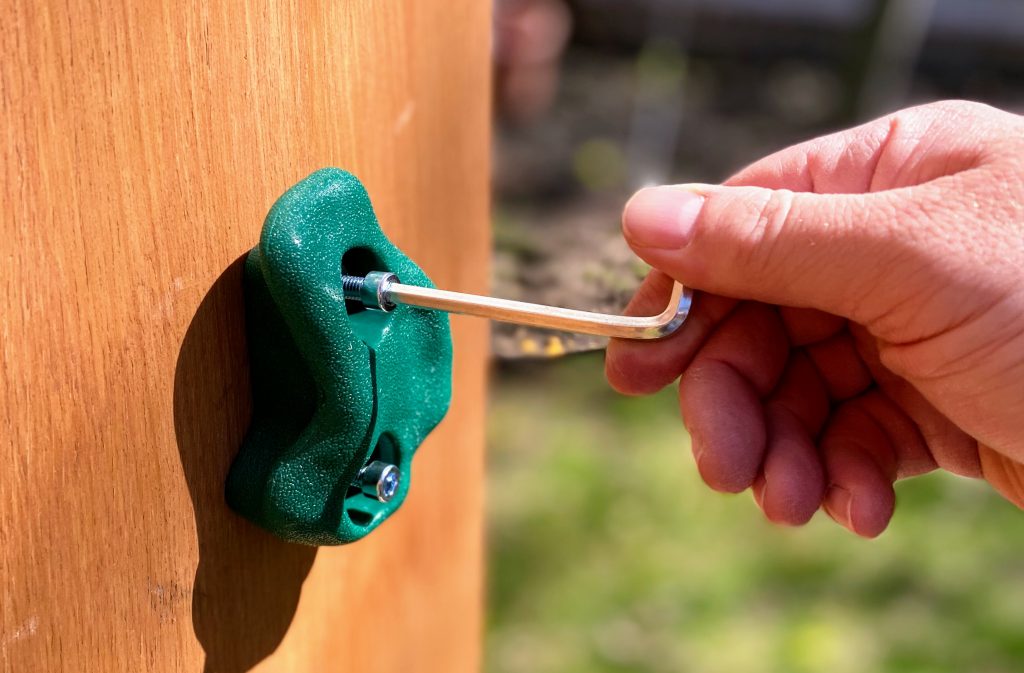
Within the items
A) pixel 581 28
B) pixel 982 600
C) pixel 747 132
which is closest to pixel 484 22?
pixel 982 600

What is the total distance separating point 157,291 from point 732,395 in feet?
1.37

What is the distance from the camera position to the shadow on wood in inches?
20.0

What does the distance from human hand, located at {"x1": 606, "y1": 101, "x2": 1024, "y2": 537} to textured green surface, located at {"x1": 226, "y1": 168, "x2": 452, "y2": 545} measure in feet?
0.61

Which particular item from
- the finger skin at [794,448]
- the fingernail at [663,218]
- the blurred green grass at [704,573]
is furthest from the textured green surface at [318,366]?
the blurred green grass at [704,573]

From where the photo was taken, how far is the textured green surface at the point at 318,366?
1.64 feet

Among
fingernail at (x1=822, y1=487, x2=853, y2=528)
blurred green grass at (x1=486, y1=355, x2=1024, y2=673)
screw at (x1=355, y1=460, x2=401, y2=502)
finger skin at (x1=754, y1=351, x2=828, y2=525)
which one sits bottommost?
blurred green grass at (x1=486, y1=355, x2=1024, y2=673)

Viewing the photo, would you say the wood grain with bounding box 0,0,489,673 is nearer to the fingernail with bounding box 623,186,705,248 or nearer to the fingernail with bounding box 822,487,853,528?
the fingernail with bounding box 623,186,705,248

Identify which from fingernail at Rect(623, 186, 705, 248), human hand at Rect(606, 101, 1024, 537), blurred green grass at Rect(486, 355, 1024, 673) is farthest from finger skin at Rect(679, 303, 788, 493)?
blurred green grass at Rect(486, 355, 1024, 673)

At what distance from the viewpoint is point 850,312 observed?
2.10ft

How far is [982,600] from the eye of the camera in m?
1.84

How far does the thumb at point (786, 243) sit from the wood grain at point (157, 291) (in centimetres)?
20

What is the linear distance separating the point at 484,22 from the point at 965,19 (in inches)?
154

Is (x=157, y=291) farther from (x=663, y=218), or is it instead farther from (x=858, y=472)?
(x=858, y=472)

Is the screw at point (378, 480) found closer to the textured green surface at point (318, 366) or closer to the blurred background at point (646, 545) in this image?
the textured green surface at point (318, 366)
